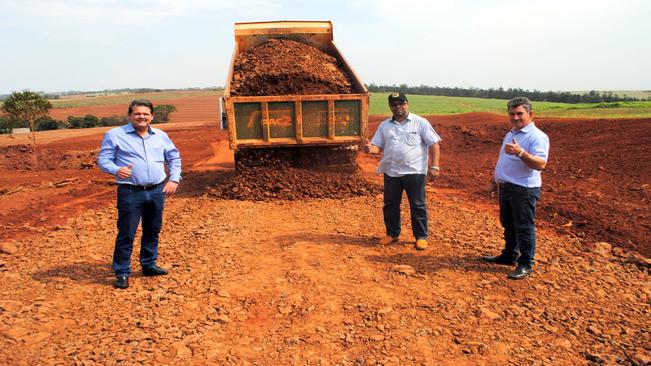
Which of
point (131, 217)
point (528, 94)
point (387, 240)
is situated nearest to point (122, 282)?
point (131, 217)

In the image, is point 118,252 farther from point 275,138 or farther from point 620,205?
point 620,205

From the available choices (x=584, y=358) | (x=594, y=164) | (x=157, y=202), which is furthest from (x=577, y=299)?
(x=594, y=164)

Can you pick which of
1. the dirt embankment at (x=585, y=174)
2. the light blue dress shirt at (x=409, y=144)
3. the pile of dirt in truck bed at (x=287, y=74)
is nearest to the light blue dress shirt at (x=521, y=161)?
the light blue dress shirt at (x=409, y=144)

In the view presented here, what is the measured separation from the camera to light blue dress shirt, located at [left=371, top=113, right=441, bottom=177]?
4680mm

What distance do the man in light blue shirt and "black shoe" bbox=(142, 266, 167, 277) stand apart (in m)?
2.48

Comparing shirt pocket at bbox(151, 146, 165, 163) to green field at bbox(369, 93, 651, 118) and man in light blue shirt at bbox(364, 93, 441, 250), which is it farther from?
green field at bbox(369, 93, 651, 118)

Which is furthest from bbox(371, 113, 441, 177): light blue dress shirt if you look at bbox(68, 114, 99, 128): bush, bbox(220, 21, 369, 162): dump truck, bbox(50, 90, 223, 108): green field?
bbox(50, 90, 223, 108): green field

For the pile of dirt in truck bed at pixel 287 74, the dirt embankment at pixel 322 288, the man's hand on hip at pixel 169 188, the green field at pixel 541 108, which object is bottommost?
the dirt embankment at pixel 322 288

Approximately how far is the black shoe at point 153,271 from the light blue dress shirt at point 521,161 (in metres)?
3.35

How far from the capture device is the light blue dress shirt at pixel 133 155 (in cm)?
373

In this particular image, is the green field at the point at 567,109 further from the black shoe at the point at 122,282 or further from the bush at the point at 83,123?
the black shoe at the point at 122,282

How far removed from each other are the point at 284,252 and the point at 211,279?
0.95m

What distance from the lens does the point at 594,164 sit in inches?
379

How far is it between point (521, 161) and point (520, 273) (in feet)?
3.41
